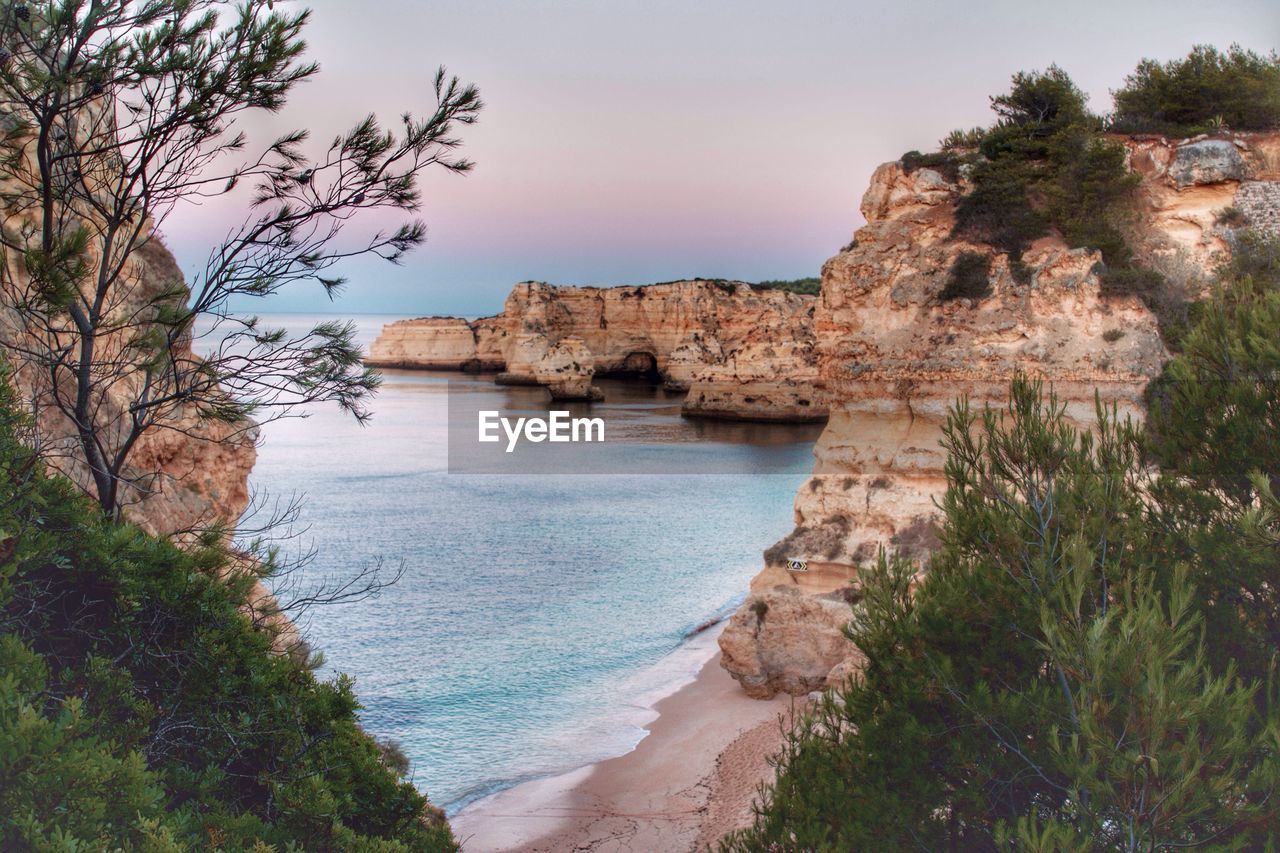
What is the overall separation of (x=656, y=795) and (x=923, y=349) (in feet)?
25.7

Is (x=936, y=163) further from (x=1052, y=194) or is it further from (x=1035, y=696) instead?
(x=1035, y=696)

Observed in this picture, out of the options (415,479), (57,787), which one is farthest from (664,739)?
(415,479)

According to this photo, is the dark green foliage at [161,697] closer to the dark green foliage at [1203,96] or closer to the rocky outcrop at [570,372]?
the dark green foliage at [1203,96]

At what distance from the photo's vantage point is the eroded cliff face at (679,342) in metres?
63.5

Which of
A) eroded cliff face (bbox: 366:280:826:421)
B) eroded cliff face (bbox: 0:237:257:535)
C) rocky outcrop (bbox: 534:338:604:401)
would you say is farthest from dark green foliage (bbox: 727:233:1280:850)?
rocky outcrop (bbox: 534:338:604:401)

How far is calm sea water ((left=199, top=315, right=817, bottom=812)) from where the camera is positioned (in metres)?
15.5

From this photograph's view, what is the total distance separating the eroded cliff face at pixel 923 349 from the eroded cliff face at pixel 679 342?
154ft

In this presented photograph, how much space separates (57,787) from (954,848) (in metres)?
5.30

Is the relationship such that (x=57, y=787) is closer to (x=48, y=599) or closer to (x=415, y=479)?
(x=48, y=599)

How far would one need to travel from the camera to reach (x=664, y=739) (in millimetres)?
14734

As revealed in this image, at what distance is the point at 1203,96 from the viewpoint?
54.4ft

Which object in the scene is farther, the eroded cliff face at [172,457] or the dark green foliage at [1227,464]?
the eroded cliff face at [172,457]

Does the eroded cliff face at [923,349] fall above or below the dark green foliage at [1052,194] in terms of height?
below

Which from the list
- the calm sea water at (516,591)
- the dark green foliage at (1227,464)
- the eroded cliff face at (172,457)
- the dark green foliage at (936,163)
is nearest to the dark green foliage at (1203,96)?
the dark green foliage at (936,163)
